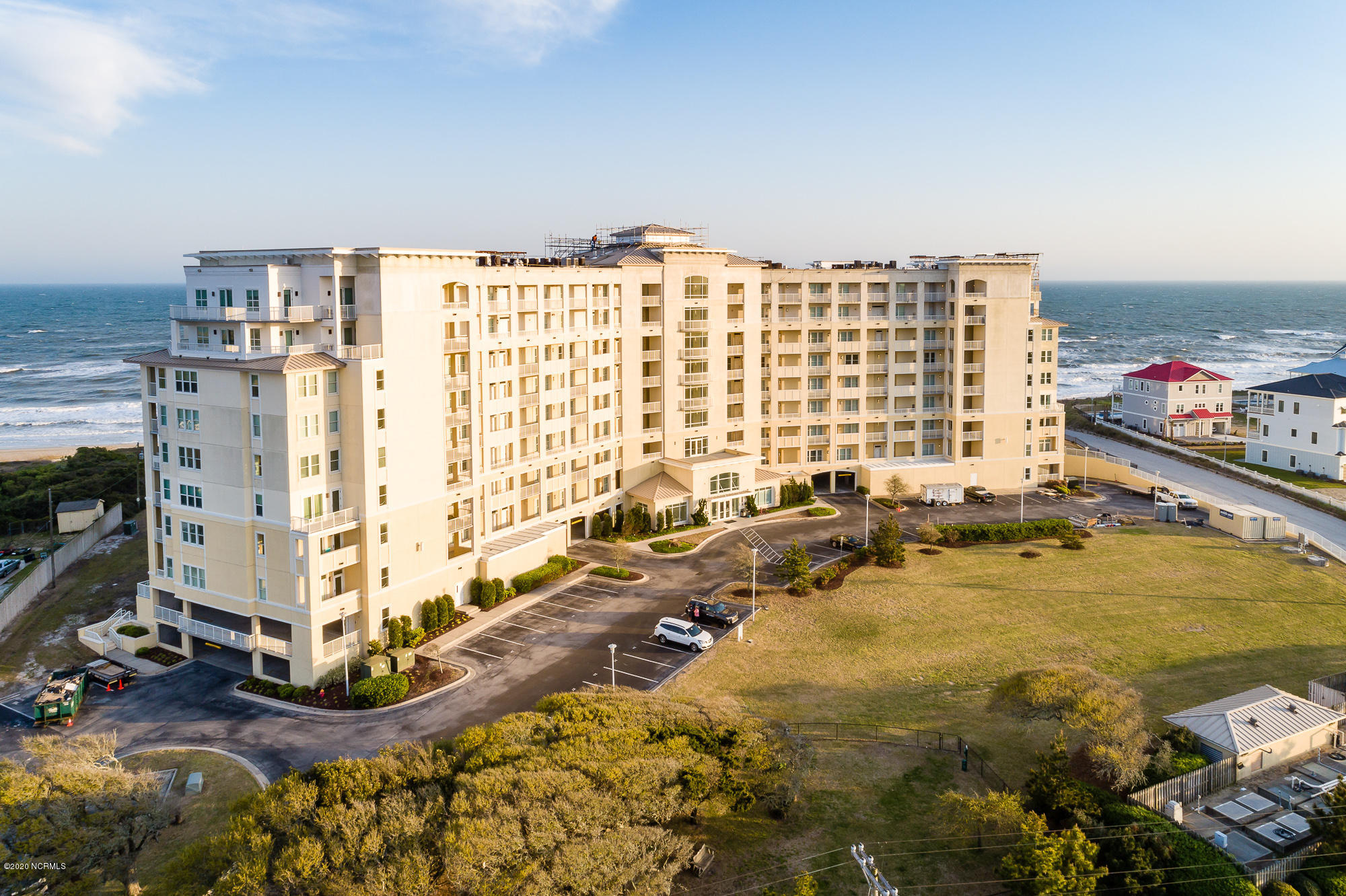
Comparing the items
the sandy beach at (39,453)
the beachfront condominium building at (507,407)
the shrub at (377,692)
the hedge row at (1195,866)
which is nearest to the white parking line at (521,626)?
the beachfront condominium building at (507,407)

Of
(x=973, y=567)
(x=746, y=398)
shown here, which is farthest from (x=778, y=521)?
(x=973, y=567)

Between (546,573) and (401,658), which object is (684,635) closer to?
(546,573)

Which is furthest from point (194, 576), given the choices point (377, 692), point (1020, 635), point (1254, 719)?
point (1254, 719)

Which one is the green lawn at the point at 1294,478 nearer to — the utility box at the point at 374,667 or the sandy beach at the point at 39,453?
the utility box at the point at 374,667

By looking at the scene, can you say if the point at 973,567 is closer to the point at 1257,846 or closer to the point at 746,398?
the point at 746,398

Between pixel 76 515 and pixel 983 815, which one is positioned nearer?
pixel 983 815

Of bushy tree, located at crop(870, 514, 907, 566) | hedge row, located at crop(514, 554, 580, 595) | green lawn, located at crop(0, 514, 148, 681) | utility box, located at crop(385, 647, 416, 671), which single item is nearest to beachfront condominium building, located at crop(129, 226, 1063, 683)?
hedge row, located at crop(514, 554, 580, 595)

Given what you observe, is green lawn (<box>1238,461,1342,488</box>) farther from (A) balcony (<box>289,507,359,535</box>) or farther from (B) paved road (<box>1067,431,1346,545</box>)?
(A) balcony (<box>289,507,359,535</box>)

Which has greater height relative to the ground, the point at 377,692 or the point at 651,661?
the point at 377,692
